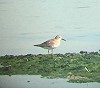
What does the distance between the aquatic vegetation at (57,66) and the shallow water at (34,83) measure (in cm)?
4

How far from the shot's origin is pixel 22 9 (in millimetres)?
3426

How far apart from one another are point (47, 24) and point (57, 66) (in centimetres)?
42

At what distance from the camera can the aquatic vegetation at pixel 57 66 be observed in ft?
11.0

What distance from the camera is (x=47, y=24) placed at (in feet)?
11.1

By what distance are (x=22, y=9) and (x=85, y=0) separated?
0.61m

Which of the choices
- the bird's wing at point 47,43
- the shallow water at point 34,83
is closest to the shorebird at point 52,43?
the bird's wing at point 47,43

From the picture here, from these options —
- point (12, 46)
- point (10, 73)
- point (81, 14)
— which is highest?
point (81, 14)

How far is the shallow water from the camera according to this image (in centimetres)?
336

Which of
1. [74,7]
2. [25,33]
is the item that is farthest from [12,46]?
[74,7]

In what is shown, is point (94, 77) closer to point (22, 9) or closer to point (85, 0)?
A: point (85, 0)

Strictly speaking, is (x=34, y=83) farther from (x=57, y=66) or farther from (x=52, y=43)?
(x=52, y=43)

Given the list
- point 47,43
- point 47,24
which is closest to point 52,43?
point 47,43

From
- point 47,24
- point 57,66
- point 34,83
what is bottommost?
point 34,83

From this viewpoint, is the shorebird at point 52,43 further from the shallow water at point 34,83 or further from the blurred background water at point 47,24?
the shallow water at point 34,83
